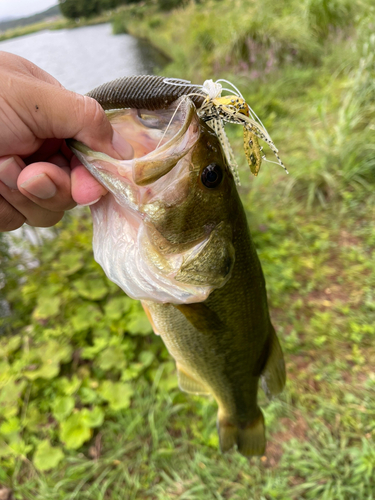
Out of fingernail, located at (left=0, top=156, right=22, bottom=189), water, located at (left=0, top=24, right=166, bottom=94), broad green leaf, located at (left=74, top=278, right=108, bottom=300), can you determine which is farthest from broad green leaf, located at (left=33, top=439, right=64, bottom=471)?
water, located at (left=0, top=24, right=166, bottom=94)

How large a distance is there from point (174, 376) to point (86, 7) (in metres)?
34.9

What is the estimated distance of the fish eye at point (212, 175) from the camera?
936 mm

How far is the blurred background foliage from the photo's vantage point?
2.07 meters

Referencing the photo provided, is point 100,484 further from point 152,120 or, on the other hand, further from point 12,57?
point 12,57

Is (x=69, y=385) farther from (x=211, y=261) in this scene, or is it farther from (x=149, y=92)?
(x=149, y=92)

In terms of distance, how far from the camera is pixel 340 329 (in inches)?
106

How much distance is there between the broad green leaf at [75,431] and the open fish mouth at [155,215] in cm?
163

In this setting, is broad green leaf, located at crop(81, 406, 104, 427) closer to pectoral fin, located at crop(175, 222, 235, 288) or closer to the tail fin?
the tail fin

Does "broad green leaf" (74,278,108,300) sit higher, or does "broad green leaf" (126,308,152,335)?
"broad green leaf" (74,278,108,300)

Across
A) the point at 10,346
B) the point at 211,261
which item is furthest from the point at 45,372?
the point at 211,261

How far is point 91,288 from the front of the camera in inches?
108

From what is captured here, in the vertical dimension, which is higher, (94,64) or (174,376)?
(94,64)

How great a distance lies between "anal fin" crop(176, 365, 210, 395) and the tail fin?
0.20 m

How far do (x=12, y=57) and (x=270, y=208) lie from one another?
11.1ft
